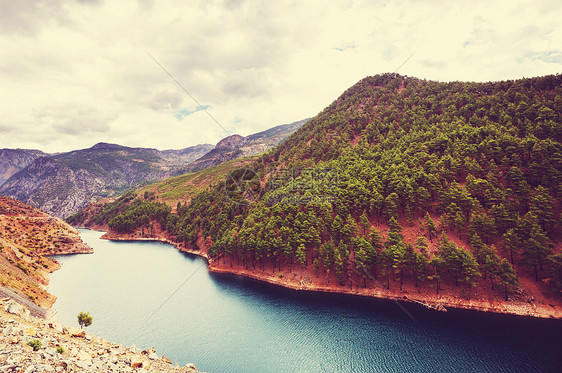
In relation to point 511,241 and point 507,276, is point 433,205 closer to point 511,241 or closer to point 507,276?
point 511,241

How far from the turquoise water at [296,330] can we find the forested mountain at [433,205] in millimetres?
9842

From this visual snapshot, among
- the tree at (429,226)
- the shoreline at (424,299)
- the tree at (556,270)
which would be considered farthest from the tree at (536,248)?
the tree at (429,226)

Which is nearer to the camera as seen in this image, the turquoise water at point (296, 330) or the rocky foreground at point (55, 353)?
the rocky foreground at point (55, 353)

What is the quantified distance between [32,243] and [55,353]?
125119mm

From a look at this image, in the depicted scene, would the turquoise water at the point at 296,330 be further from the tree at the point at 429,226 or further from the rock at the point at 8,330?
the rock at the point at 8,330

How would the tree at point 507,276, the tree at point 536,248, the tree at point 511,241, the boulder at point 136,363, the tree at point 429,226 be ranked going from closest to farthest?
1. the boulder at point 136,363
2. the tree at point 507,276
3. the tree at point 536,248
4. the tree at point 511,241
5. the tree at point 429,226

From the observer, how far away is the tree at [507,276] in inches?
1969

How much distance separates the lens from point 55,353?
63.7 ft

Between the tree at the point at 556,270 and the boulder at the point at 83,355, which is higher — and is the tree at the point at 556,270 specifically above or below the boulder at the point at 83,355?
below

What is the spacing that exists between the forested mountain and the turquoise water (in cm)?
984

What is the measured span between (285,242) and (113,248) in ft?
390

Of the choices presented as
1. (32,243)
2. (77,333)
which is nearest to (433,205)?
(77,333)

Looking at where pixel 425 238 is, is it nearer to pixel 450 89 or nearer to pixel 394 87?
pixel 450 89

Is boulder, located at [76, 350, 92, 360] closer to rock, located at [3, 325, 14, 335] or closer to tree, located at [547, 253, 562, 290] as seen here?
rock, located at [3, 325, 14, 335]
